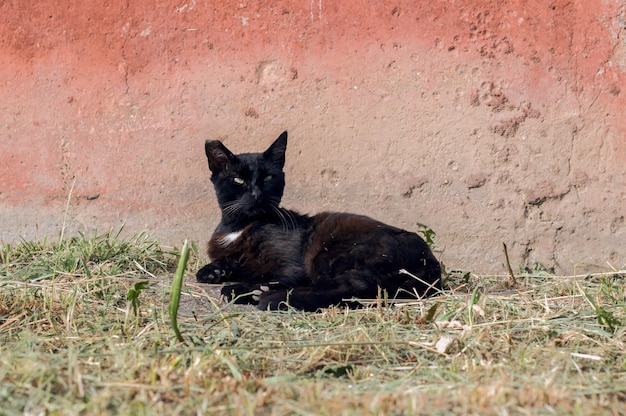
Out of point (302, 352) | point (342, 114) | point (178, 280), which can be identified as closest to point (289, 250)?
point (342, 114)

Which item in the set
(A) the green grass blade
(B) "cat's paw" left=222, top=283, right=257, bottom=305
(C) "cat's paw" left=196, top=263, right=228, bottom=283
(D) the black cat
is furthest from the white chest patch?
(A) the green grass blade

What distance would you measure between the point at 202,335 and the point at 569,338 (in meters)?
1.39

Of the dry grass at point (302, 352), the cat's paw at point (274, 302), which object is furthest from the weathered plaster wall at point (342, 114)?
the cat's paw at point (274, 302)

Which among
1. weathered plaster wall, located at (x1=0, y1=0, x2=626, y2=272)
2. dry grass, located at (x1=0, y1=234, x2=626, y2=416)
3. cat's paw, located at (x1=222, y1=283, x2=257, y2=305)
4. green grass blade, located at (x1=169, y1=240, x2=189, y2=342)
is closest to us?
dry grass, located at (x1=0, y1=234, x2=626, y2=416)

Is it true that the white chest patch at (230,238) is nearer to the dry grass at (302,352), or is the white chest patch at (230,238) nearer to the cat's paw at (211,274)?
the cat's paw at (211,274)

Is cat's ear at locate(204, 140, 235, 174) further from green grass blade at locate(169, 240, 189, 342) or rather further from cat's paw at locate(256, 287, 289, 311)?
green grass blade at locate(169, 240, 189, 342)

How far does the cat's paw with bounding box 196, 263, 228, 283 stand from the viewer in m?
4.21

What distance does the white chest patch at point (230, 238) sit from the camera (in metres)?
4.39

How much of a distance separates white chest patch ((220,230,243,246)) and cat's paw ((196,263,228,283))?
0.62ft

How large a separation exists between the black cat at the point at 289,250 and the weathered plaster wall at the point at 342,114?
41cm

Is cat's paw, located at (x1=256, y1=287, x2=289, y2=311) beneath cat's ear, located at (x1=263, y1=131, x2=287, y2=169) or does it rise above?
beneath

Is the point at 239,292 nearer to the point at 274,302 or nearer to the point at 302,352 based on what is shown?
the point at 274,302

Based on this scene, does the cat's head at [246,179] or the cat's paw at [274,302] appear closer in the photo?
the cat's paw at [274,302]

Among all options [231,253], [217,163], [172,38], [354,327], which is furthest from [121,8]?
[354,327]
